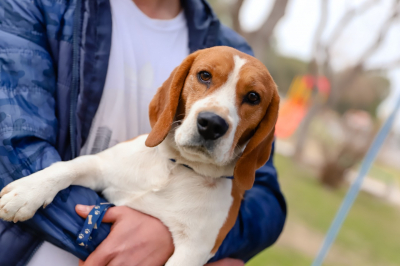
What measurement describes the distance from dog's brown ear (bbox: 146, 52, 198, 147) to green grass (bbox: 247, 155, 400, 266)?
365 centimetres

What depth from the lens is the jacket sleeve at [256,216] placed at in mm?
1539

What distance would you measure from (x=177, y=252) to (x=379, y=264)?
5.23 metres

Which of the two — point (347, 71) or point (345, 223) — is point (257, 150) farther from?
point (347, 71)

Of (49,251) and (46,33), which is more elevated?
(46,33)

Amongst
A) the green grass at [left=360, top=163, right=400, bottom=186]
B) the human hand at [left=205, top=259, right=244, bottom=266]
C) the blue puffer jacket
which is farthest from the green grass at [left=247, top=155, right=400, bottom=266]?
the blue puffer jacket

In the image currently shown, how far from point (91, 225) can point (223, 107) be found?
0.69 metres

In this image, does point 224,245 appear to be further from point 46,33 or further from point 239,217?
point 46,33

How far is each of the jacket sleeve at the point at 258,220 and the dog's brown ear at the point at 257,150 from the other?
31 centimetres

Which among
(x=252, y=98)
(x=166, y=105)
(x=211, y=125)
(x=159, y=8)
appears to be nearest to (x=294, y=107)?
(x=159, y=8)

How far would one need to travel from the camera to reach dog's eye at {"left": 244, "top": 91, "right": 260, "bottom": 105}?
4.53 ft

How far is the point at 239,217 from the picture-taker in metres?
1.59

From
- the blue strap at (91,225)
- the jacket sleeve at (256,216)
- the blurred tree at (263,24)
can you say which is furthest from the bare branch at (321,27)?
the blue strap at (91,225)

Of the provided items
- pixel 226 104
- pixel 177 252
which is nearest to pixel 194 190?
pixel 177 252

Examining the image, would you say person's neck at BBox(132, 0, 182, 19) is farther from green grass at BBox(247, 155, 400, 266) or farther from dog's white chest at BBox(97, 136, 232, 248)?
green grass at BBox(247, 155, 400, 266)
